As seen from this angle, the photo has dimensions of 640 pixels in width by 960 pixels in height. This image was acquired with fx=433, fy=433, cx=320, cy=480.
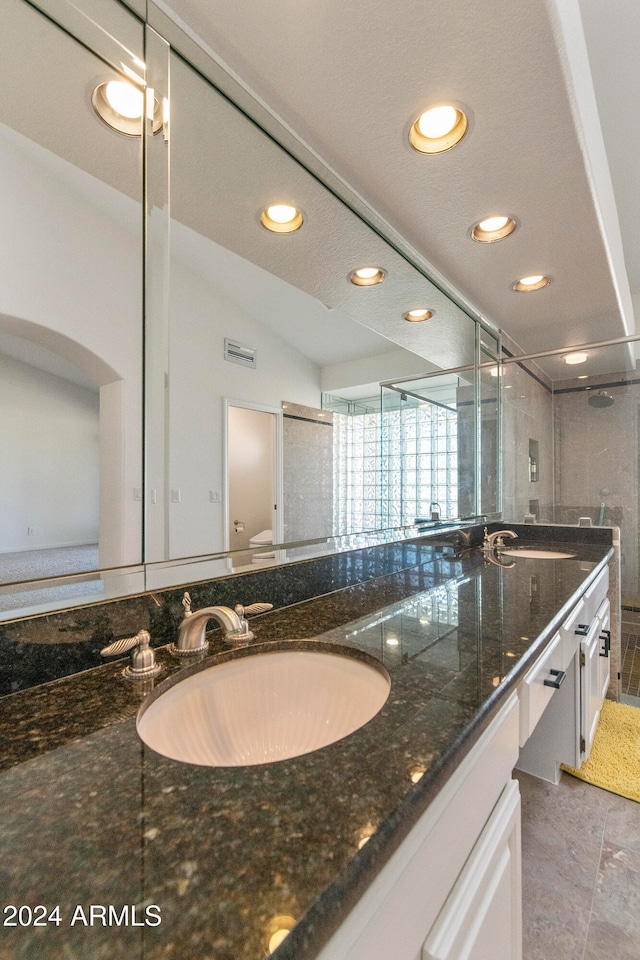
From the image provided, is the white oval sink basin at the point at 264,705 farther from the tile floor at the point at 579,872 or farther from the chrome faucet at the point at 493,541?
the chrome faucet at the point at 493,541

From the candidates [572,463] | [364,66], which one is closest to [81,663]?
[364,66]

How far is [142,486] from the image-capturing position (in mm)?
960

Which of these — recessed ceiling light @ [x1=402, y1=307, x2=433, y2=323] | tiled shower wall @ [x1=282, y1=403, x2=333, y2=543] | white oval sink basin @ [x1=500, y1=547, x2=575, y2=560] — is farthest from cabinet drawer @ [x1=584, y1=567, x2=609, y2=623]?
recessed ceiling light @ [x1=402, y1=307, x2=433, y2=323]

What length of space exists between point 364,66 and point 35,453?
44.7 inches

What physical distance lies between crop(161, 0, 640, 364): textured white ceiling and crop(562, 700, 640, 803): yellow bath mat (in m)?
2.23

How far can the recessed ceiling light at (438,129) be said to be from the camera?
3.81 ft

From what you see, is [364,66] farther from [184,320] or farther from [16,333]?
[16,333]

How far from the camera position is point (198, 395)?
3.51 feet

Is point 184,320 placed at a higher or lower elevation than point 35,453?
higher

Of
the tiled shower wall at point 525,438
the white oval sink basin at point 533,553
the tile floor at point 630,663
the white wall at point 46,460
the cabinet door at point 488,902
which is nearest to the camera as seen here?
the cabinet door at point 488,902

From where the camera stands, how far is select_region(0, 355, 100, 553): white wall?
28.7 inches

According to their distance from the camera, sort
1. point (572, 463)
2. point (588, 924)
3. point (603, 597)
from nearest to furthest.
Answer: point (588, 924) < point (603, 597) < point (572, 463)

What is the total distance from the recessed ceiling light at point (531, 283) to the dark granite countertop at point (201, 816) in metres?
1.92

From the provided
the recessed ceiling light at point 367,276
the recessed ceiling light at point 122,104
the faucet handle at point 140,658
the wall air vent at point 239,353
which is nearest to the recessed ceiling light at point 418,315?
the recessed ceiling light at point 367,276
